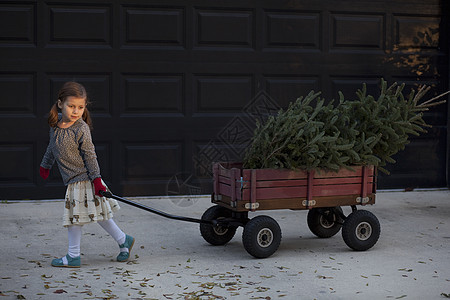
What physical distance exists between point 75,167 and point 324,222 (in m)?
2.40

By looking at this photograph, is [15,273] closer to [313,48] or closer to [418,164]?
[313,48]

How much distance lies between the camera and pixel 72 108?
219 inches

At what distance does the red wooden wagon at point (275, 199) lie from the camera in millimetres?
5785

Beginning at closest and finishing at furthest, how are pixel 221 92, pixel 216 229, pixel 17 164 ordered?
pixel 216 229 < pixel 17 164 < pixel 221 92

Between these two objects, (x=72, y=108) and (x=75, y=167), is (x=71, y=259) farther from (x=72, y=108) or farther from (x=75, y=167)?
(x=72, y=108)

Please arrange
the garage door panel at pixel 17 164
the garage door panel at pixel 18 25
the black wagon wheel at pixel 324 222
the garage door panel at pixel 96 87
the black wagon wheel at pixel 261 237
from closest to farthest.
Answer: the black wagon wheel at pixel 261 237 < the black wagon wheel at pixel 324 222 < the garage door panel at pixel 18 25 < the garage door panel at pixel 17 164 < the garage door panel at pixel 96 87

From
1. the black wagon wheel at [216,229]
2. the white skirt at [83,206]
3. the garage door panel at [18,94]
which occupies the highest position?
the garage door panel at [18,94]

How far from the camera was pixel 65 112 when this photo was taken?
556cm

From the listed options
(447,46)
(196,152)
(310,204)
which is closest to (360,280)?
(310,204)

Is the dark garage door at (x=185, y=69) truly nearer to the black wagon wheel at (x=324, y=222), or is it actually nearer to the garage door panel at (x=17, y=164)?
the garage door panel at (x=17, y=164)

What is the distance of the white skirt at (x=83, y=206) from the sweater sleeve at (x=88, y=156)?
12 cm

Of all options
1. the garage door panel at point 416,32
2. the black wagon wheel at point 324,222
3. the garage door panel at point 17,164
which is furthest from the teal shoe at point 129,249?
the garage door panel at point 416,32

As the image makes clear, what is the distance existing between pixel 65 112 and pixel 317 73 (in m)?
4.50

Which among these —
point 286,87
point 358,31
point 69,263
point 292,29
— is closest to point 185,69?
point 286,87
